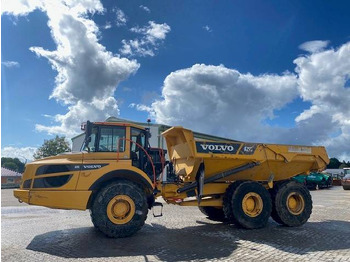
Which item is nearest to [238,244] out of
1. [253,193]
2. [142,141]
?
[253,193]

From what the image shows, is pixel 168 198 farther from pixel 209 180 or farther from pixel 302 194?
pixel 302 194

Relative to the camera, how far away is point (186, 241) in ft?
24.3

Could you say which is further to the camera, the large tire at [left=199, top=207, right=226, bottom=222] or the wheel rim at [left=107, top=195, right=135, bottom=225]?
the large tire at [left=199, top=207, right=226, bottom=222]

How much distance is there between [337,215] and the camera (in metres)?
11.7

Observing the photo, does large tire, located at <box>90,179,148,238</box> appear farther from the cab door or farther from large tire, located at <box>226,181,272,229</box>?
large tire, located at <box>226,181,272,229</box>

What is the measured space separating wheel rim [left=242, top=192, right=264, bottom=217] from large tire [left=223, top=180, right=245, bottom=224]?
1.20ft

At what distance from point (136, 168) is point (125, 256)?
2.37m

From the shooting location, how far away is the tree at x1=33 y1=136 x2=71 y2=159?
57.0 meters

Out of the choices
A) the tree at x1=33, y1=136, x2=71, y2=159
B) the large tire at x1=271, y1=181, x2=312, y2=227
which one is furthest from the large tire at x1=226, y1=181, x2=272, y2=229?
the tree at x1=33, y1=136, x2=71, y2=159

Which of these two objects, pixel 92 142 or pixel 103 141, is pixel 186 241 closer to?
pixel 103 141

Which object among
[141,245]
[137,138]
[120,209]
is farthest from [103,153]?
[141,245]

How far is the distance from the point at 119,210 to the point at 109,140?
5.74 ft

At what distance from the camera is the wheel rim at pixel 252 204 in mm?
9000

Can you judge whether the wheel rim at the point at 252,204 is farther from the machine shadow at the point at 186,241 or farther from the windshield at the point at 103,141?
the windshield at the point at 103,141
